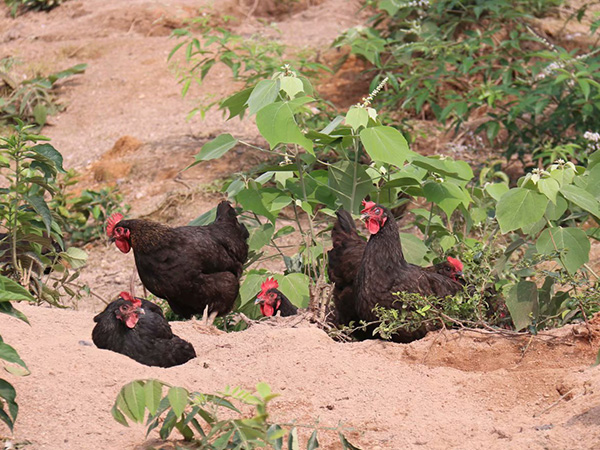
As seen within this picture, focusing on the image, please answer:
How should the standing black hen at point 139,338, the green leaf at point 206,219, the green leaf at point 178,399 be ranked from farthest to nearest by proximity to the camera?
the green leaf at point 206,219 → the standing black hen at point 139,338 → the green leaf at point 178,399

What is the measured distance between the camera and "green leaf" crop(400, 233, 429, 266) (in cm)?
508

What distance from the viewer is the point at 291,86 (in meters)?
4.63

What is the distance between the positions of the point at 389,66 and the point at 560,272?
511cm

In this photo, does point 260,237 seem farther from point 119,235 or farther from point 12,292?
point 12,292

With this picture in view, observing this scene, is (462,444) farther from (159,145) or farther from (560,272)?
(159,145)

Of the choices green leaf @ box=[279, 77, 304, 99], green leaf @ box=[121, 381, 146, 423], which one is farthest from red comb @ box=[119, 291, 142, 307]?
green leaf @ box=[121, 381, 146, 423]

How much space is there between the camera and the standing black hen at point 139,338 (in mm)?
4273

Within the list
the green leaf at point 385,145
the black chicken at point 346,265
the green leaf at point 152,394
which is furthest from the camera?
the black chicken at point 346,265

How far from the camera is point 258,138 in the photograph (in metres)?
9.41

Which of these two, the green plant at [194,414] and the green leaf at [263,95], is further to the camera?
the green leaf at [263,95]

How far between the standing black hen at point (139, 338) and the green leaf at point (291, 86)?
4.67 feet

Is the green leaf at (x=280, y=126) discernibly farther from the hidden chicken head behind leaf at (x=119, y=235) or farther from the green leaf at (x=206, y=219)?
the green leaf at (x=206, y=219)

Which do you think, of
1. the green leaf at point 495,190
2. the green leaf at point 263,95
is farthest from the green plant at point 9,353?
the green leaf at point 495,190

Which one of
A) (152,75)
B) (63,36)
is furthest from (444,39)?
(63,36)
